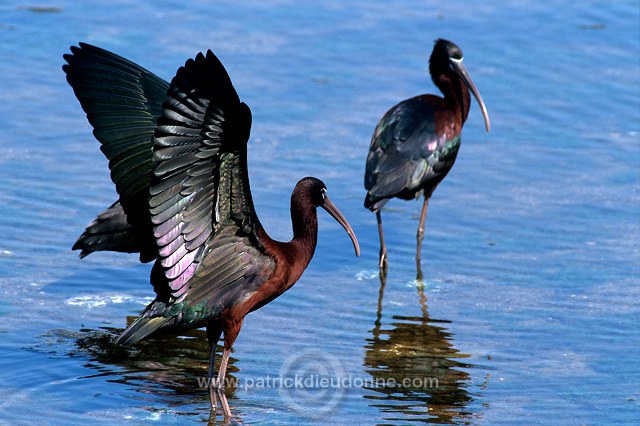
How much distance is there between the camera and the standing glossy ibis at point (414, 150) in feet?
34.4

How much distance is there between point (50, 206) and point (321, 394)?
13.3 ft

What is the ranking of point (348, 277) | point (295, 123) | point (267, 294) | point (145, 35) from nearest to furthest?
point (267, 294), point (348, 277), point (295, 123), point (145, 35)

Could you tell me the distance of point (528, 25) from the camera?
53.0 ft

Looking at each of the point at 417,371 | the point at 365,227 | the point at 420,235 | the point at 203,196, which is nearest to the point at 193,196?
the point at 203,196

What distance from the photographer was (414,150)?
10797 millimetres

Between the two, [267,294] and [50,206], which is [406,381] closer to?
[267,294]

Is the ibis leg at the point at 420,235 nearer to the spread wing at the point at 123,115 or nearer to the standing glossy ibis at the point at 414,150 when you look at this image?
the standing glossy ibis at the point at 414,150

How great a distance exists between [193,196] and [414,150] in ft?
14.0

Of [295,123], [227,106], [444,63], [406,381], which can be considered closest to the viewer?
[227,106]

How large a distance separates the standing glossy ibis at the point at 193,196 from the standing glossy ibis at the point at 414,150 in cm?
244

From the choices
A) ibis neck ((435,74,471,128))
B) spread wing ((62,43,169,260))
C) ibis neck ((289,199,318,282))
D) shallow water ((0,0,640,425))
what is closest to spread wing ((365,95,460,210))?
ibis neck ((435,74,471,128))

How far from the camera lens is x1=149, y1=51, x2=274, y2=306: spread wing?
643cm

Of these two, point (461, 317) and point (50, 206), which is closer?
point (461, 317)

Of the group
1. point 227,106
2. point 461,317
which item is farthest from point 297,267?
point 461,317
